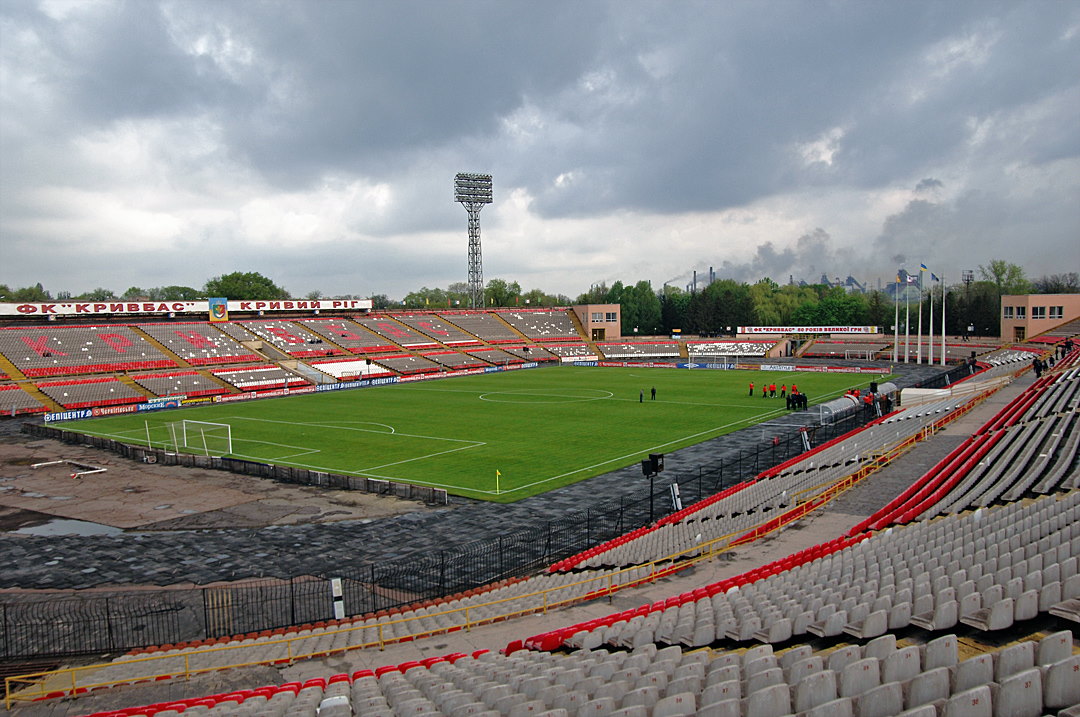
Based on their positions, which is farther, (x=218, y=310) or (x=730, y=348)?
(x=730, y=348)

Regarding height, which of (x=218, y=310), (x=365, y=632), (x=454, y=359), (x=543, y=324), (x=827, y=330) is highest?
(x=218, y=310)

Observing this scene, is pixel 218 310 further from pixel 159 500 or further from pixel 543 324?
pixel 159 500

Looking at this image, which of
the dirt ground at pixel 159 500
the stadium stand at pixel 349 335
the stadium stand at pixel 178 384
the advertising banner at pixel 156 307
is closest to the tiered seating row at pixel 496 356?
the stadium stand at pixel 349 335

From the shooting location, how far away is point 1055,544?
10930mm

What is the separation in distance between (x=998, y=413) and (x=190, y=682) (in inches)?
1444

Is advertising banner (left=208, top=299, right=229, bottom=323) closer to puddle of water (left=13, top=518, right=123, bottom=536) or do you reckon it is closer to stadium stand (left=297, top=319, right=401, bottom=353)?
stadium stand (left=297, top=319, right=401, bottom=353)

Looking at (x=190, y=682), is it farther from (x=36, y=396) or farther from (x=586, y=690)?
(x=36, y=396)

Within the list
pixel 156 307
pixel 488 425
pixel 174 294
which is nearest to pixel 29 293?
pixel 174 294

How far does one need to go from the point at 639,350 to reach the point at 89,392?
71.7 meters

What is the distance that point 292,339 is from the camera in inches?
3573

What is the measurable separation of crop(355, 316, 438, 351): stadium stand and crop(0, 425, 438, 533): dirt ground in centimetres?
6090

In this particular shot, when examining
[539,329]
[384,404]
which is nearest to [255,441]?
[384,404]

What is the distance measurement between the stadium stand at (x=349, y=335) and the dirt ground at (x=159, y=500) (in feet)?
179

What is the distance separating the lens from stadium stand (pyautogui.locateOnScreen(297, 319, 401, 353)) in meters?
93.0
